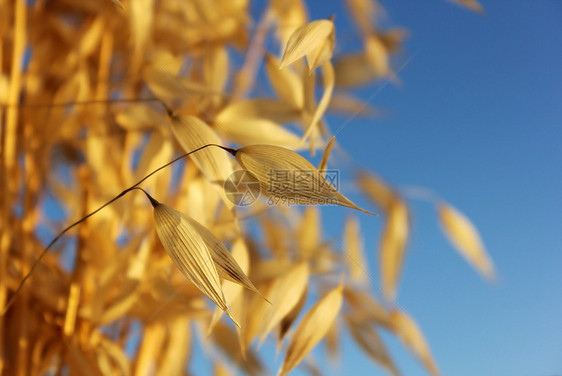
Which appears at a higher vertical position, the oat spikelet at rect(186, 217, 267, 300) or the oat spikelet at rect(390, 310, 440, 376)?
the oat spikelet at rect(390, 310, 440, 376)

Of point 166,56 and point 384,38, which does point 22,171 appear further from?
point 384,38

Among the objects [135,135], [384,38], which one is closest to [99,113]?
[135,135]

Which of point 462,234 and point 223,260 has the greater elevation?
point 462,234

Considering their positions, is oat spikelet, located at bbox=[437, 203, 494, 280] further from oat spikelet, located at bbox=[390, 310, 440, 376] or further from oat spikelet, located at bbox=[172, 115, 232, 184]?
oat spikelet, located at bbox=[172, 115, 232, 184]

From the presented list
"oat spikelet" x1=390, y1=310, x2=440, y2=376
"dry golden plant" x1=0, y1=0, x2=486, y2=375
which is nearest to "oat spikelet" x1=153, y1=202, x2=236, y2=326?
"dry golden plant" x1=0, y1=0, x2=486, y2=375

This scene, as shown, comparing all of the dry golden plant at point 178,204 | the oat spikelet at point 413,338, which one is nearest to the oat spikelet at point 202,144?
the dry golden plant at point 178,204

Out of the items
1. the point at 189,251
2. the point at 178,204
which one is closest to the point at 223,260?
the point at 189,251

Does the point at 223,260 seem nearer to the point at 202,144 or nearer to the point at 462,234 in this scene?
the point at 202,144

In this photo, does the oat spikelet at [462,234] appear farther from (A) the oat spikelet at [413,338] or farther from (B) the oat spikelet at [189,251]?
(B) the oat spikelet at [189,251]
